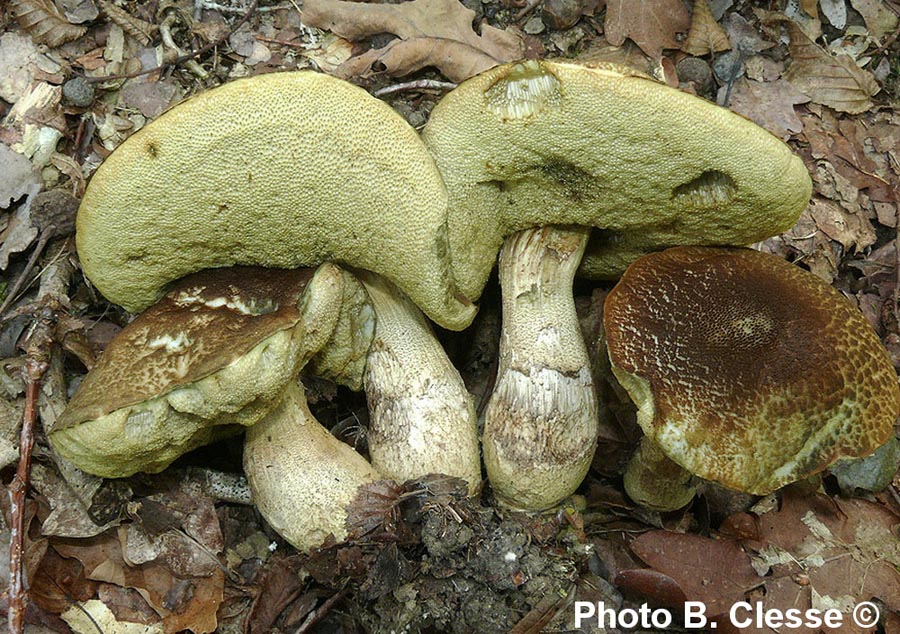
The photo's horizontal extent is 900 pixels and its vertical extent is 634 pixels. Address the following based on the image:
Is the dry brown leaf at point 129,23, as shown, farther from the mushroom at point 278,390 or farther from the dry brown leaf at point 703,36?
the dry brown leaf at point 703,36

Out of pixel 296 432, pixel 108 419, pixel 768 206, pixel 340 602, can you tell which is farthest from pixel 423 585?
pixel 768 206

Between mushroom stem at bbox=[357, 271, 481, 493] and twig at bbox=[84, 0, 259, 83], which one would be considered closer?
mushroom stem at bbox=[357, 271, 481, 493]

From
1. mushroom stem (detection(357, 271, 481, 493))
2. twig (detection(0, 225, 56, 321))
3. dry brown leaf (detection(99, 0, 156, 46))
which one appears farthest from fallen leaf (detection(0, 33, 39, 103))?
mushroom stem (detection(357, 271, 481, 493))

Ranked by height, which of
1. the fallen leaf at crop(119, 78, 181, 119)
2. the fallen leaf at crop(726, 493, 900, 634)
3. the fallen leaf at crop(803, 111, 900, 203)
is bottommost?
the fallen leaf at crop(726, 493, 900, 634)

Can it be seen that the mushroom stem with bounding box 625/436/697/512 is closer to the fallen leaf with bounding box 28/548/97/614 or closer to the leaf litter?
the leaf litter

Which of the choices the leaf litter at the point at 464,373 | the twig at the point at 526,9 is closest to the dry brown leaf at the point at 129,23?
the leaf litter at the point at 464,373

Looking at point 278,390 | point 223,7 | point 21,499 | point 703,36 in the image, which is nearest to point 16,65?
point 223,7

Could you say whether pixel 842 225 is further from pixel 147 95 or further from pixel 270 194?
pixel 147 95
